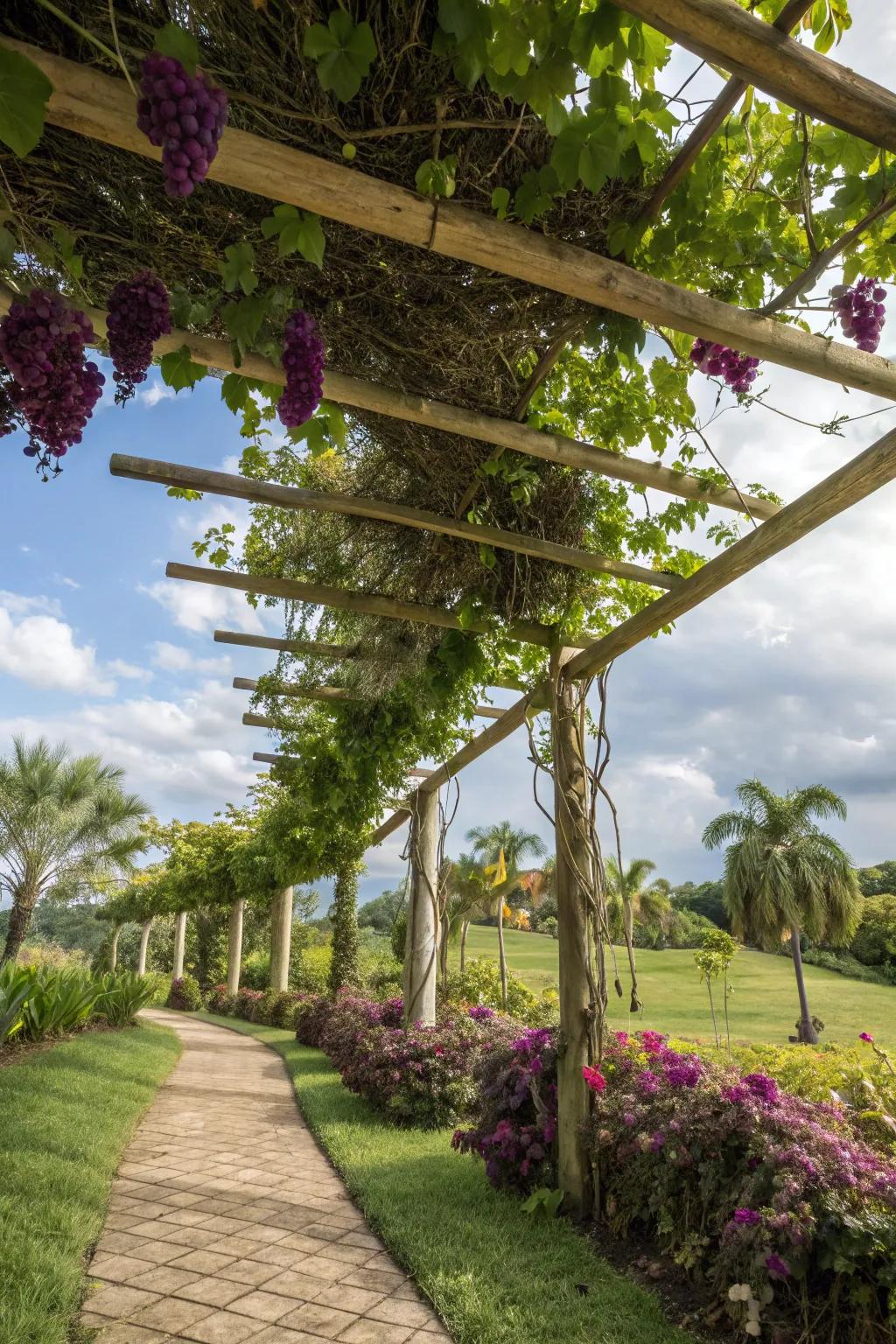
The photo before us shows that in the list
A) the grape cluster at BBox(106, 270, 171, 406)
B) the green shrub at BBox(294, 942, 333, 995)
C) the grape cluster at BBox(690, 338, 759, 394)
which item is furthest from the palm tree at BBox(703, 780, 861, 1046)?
the grape cluster at BBox(106, 270, 171, 406)

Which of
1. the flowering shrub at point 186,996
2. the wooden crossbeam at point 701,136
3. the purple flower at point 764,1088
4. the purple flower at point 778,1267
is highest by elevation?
the wooden crossbeam at point 701,136

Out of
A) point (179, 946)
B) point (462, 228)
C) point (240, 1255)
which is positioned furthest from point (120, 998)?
point (179, 946)

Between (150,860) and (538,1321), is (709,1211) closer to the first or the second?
(538,1321)

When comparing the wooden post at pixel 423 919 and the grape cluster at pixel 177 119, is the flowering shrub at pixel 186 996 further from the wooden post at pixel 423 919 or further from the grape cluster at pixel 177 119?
the grape cluster at pixel 177 119

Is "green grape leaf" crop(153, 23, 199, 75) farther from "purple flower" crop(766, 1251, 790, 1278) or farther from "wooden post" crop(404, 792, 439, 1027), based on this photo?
"wooden post" crop(404, 792, 439, 1027)

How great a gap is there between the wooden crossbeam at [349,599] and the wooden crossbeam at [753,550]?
0.29m

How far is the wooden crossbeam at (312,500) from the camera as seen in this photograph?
3.17 m

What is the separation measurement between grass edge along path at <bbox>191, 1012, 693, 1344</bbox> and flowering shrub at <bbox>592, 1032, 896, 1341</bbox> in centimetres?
26

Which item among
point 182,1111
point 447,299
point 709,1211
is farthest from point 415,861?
point 447,299

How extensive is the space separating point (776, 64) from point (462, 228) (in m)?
0.68

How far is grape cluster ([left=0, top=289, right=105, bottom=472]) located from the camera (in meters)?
1.63

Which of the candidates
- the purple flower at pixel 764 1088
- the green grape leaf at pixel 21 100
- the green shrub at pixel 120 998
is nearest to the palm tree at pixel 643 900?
the green shrub at pixel 120 998

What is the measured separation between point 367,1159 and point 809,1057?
2522 millimetres

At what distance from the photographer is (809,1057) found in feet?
13.7
